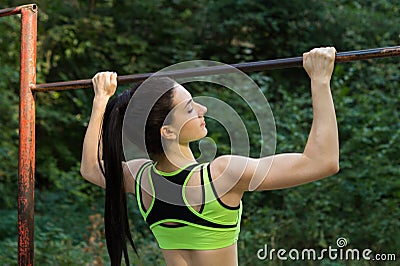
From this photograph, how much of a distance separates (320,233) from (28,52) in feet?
10.1

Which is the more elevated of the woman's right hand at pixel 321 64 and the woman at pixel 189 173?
the woman's right hand at pixel 321 64

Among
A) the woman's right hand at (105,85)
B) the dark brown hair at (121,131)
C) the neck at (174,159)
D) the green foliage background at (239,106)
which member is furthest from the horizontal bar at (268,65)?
the green foliage background at (239,106)

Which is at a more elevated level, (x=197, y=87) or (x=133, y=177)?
(x=197, y=87)

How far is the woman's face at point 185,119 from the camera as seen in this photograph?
1896 millimetres

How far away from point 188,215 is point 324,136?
43cm

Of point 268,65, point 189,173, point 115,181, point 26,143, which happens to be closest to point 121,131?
point 115,181

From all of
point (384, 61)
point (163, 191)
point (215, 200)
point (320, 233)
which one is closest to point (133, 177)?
point (163, 191)

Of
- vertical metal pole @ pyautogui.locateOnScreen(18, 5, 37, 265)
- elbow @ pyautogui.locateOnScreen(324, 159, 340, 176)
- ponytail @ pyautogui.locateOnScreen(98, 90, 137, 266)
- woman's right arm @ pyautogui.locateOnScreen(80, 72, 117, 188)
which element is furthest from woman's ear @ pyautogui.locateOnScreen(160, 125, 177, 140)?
vertical metal pole @ pyautogui.locateOnScreen(18, 5, 37, 265)

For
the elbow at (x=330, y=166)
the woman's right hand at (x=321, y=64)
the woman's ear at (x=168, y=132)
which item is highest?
the woman's right hand at (x=321, y=64)

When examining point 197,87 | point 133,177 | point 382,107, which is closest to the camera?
point 133,177

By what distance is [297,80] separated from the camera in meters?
6.87

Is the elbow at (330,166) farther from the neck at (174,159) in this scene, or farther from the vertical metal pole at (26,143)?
the vertical metal pole at (26,143)

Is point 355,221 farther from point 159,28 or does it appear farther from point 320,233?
point 159,28

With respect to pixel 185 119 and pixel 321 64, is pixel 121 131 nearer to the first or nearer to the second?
pixel 185 119
